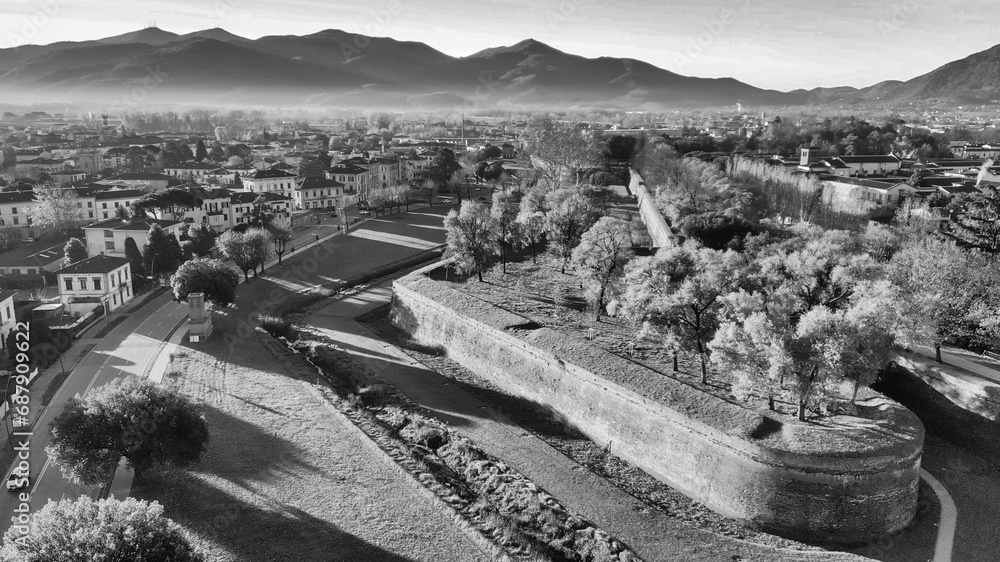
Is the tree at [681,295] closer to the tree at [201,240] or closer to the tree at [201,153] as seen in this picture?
the tree at [201,240]

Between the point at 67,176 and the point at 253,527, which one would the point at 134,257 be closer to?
the point at 253,527

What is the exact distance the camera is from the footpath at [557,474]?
14688 mm

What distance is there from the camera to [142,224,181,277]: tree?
3503cm

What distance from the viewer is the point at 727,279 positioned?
68.3ft

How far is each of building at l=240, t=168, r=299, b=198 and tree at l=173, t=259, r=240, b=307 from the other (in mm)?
26697

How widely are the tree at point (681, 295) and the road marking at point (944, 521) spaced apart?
606 centimetres

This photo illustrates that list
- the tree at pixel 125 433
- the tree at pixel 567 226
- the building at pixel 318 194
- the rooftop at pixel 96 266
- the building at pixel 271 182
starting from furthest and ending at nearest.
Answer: the building at pixel 318 194
the building at pixel 271 182
the tree at pixel 567 226
the rooftop at pixel 96 266
the tree at pixel 125 433

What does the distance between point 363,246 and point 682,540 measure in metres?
32.5

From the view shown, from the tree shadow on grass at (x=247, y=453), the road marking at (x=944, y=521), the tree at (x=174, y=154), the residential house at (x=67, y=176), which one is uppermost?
the tree at (x=174, y=154)

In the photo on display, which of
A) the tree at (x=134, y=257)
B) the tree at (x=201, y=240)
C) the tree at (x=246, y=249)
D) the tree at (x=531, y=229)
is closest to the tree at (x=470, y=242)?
the tree at (x=531, y=229)

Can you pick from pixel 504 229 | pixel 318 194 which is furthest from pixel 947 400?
pixel 318 194

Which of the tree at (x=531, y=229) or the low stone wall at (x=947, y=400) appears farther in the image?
the tree at (x=531, y=229)

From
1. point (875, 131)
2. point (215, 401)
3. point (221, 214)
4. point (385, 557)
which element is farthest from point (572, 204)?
point (875, 131)

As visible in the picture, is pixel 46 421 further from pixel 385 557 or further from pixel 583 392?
pixel 583 392
